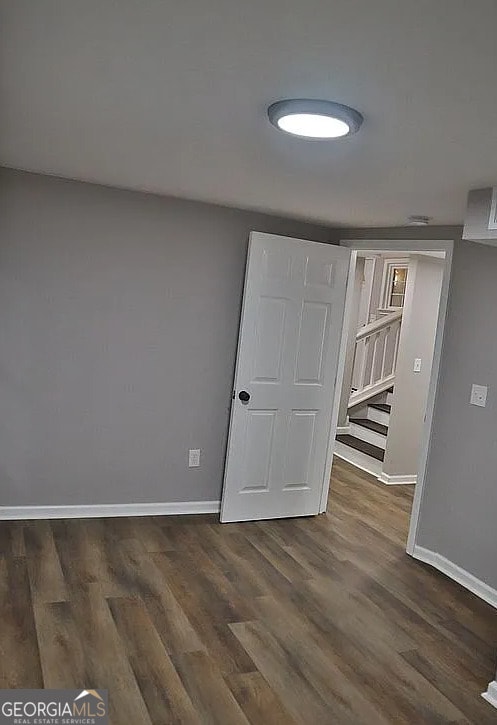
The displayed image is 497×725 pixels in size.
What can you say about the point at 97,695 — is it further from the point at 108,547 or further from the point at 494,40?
the point at 494,40

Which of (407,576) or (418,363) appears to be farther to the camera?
(418,363)

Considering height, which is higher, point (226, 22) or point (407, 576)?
point (226, 22)

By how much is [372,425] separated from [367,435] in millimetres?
144

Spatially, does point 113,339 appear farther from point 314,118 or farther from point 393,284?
point 393,284

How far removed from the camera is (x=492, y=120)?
180 centimetres

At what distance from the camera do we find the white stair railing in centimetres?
723

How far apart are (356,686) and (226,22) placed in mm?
2506

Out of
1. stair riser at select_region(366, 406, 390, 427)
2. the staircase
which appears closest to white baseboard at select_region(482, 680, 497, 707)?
the staircase

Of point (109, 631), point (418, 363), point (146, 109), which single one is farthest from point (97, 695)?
point (418, 363)

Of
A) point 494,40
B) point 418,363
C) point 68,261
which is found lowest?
point 418,363

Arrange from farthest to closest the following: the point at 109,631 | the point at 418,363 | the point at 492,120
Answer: the point at 418,363 → the point at 109,631 → the point at 492,120

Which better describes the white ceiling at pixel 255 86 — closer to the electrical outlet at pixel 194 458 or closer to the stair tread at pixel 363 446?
the electrical outlet at pixel 194 458

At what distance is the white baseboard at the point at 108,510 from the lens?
3.95m

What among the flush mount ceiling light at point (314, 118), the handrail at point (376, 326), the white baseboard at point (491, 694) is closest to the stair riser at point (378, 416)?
the handrail at point (376, 326)
